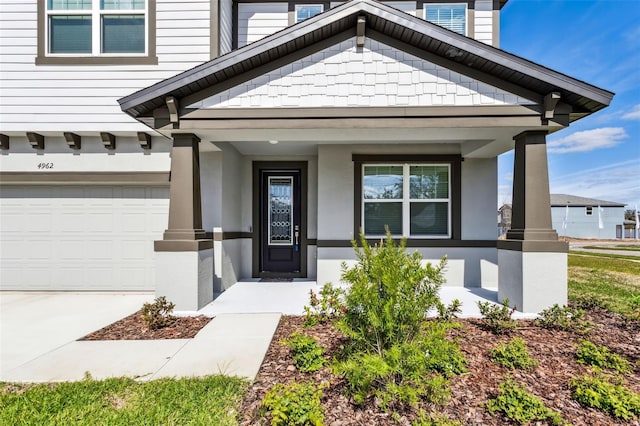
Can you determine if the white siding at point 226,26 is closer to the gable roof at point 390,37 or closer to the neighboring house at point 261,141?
the neighboring house at point 261,141

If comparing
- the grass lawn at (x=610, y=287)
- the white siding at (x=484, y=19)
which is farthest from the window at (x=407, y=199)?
the white siding at (x=484, y=19)

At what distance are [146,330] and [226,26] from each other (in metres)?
6.35

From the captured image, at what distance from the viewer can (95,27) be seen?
6645 mm

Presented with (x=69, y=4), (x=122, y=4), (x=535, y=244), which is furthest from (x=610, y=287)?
(x=69, y=4)

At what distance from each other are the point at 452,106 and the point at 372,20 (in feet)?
6.08

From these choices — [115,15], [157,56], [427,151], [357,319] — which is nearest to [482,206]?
[427,151]

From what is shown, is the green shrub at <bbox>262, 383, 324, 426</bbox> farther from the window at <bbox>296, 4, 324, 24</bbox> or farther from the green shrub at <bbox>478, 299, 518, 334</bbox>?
the window at <bbox>296, 4, 324, 24</bbox>

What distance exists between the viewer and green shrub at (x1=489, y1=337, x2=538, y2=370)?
11.5 feet

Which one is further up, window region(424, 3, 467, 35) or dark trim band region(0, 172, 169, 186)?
window region(424, 3, 467, 35)

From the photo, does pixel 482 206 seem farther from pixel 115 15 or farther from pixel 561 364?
pixel 115 15

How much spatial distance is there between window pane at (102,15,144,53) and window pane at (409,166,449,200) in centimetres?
636

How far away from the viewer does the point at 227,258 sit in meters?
7.14

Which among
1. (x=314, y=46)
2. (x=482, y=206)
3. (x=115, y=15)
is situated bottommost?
(x=482, y=206)

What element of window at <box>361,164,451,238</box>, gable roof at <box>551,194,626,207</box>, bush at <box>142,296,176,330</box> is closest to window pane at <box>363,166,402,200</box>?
window at <box>361,164,451,238</box>
